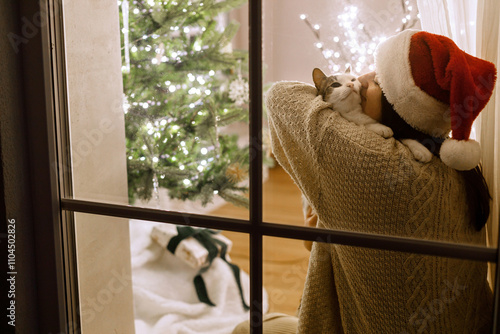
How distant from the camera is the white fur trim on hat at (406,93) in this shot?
0.76m

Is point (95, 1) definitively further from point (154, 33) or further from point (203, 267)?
point (203, 267)

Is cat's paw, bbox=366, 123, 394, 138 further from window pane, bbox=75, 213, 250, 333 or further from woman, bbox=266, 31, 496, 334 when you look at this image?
window pane, bbox=75, 213, 250, 333

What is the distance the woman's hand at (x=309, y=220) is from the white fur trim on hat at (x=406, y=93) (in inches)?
9.7

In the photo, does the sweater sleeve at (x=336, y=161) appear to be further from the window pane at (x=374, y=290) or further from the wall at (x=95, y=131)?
the wall at (x=95, y=131)

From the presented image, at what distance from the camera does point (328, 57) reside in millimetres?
829

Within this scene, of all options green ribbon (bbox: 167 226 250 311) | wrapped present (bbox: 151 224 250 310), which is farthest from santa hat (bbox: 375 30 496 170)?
wrapped present (bbox: 151 224 250 310)

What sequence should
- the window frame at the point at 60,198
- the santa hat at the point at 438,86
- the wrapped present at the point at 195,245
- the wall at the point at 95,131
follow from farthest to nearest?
1. the wrapped present at the point at 195,245
2. the wall at the point at 95,131
3. the window frame at the point at 60,198
4. the santa hat at the point at 438,86

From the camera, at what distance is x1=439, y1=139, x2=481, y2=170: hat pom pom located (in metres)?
0.72

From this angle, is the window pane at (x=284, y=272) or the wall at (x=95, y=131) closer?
the window pane at (x=284, y=272)

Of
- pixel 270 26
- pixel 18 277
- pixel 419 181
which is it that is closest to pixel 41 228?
pixel 18 277

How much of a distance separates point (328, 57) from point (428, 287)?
457 millimetres

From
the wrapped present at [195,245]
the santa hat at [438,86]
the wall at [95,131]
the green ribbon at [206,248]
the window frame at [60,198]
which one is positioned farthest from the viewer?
the wrapped present at [195,245]

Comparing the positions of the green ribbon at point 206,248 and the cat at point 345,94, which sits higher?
the cat at point 345,94

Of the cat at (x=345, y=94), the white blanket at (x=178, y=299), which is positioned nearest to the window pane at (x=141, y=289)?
the white blanket at (x=178, y=299)
